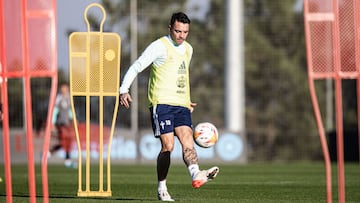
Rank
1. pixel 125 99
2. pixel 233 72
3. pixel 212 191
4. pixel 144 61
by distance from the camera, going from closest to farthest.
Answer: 1. pixel 125 99
2. pixel 144 61
3. pixel 212 191
4. pixel 233 72

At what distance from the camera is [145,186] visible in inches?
667

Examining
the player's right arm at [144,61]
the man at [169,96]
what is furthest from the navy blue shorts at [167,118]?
the player's right arm at [144,61]

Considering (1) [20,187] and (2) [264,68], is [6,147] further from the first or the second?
(2) [264,68]

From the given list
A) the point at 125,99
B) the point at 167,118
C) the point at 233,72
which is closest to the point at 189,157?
the point at 167,118

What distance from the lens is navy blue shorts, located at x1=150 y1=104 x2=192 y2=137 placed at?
12625 millimetres

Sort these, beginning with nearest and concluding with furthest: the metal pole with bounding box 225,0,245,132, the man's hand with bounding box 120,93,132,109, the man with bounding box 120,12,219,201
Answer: the man's hand with bounding box 120,93,132,109 → the man with bounding box 120,12,219,201 → the metal pole with bounding box 225,0,245,132

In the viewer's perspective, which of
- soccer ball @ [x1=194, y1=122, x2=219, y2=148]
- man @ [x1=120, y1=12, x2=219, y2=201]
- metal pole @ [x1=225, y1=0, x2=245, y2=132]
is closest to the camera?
man @ [x1=120, y1=12, x2=219, y2=201]

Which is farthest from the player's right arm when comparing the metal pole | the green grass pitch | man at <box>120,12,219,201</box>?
the metal pole

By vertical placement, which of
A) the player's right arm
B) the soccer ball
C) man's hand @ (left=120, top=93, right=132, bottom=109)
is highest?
the player's right arm

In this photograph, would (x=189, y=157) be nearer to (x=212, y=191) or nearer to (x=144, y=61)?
(x=144, y=61)

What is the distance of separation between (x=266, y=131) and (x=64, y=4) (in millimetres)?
10229

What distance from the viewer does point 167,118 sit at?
1263 centimetres

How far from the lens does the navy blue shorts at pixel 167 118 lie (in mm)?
12625

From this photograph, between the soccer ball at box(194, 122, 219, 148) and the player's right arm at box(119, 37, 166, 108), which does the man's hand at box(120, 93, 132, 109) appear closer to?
the player's right arm at box(119, 37, 166, 108)
